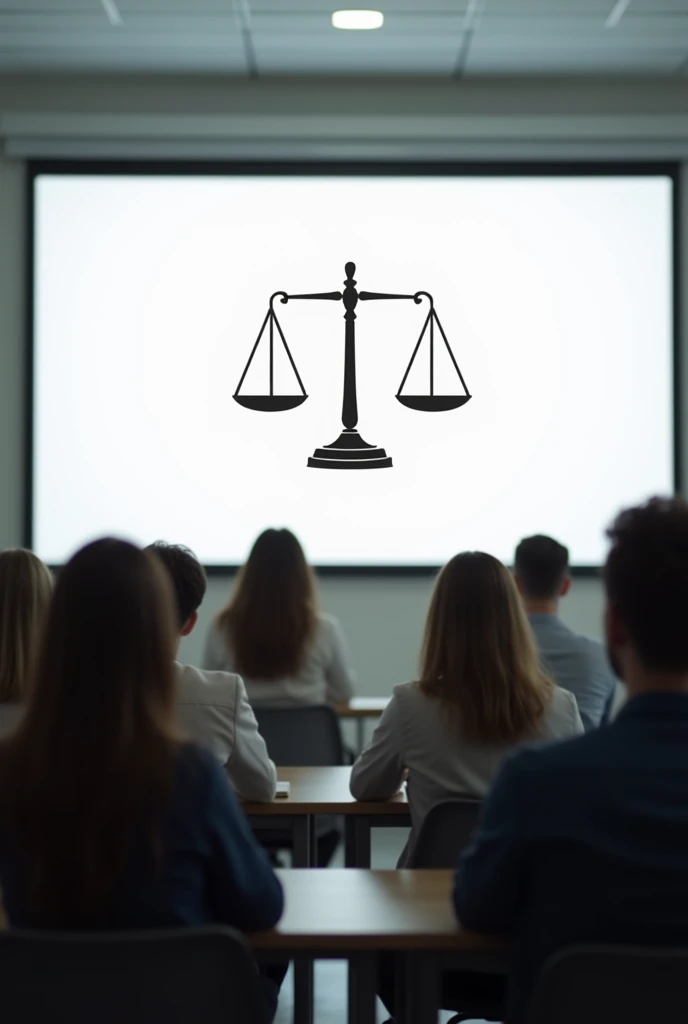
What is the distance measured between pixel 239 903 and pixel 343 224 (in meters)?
4.39

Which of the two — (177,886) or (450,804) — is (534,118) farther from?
(177,886)

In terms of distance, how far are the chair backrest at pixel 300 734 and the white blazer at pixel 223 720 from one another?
30.8 inches

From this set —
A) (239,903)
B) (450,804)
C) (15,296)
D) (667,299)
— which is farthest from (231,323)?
(239,903)

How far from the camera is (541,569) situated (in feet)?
10.8

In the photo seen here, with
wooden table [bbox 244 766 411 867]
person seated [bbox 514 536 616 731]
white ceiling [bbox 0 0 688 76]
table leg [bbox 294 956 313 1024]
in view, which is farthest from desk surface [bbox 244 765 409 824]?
white ceiling [bbox 0 0 688 76]

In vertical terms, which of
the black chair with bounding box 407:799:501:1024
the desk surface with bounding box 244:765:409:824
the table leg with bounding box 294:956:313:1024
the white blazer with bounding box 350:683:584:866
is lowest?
the table leg with bounding box 294:956:313:1024

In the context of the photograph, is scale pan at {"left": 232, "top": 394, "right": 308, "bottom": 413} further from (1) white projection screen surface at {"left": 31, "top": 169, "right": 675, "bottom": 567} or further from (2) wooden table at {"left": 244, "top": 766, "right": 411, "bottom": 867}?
(1) white projection screen surface at {"left": 31, "top": 169, "right": 675, "bottom": 567}

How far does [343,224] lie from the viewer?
5461 mm

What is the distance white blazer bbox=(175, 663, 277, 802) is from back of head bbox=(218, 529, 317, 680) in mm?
1043

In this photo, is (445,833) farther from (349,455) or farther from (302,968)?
(349,455)

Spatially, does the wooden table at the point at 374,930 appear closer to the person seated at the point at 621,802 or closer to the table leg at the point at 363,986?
the table leg at the point at 363,986

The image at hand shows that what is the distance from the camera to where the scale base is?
306cm

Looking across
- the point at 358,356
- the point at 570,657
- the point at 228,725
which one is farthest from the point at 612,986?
the point at 358,356

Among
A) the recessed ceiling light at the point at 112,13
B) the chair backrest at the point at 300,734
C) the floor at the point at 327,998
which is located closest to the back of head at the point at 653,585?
the floor at the point at 327,998
